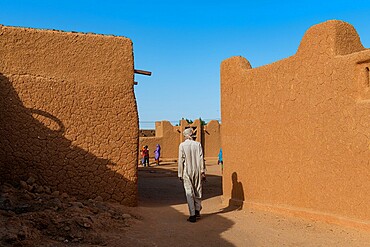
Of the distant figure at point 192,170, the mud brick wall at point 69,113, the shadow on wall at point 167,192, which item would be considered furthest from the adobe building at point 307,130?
the mud brick wall at point 69,113

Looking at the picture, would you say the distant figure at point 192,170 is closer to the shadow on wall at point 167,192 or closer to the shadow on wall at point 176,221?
the shadow on wall at point 176,221

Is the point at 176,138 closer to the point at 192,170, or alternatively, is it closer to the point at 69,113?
the point at 69,113

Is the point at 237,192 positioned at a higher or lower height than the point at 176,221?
higher

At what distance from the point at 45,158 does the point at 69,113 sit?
2.94 ft

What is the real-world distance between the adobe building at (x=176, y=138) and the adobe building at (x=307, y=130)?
15.4m

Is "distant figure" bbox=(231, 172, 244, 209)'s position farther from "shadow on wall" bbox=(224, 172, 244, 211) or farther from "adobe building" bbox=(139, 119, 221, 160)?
"adobe building" bbox=(139, 119, 221, 160)

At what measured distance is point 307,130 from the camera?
21.4 ft

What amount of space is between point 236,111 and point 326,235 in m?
3.42

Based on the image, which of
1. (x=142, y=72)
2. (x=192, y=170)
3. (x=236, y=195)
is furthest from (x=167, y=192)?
(x=192, y=170)

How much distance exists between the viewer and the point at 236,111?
27.1 ft

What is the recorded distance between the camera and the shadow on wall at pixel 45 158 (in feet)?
23.2

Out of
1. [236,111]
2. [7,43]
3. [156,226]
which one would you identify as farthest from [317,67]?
[7,43]

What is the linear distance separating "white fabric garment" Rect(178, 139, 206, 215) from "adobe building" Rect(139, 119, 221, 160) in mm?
16183

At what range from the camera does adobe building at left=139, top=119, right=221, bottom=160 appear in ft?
77.9
